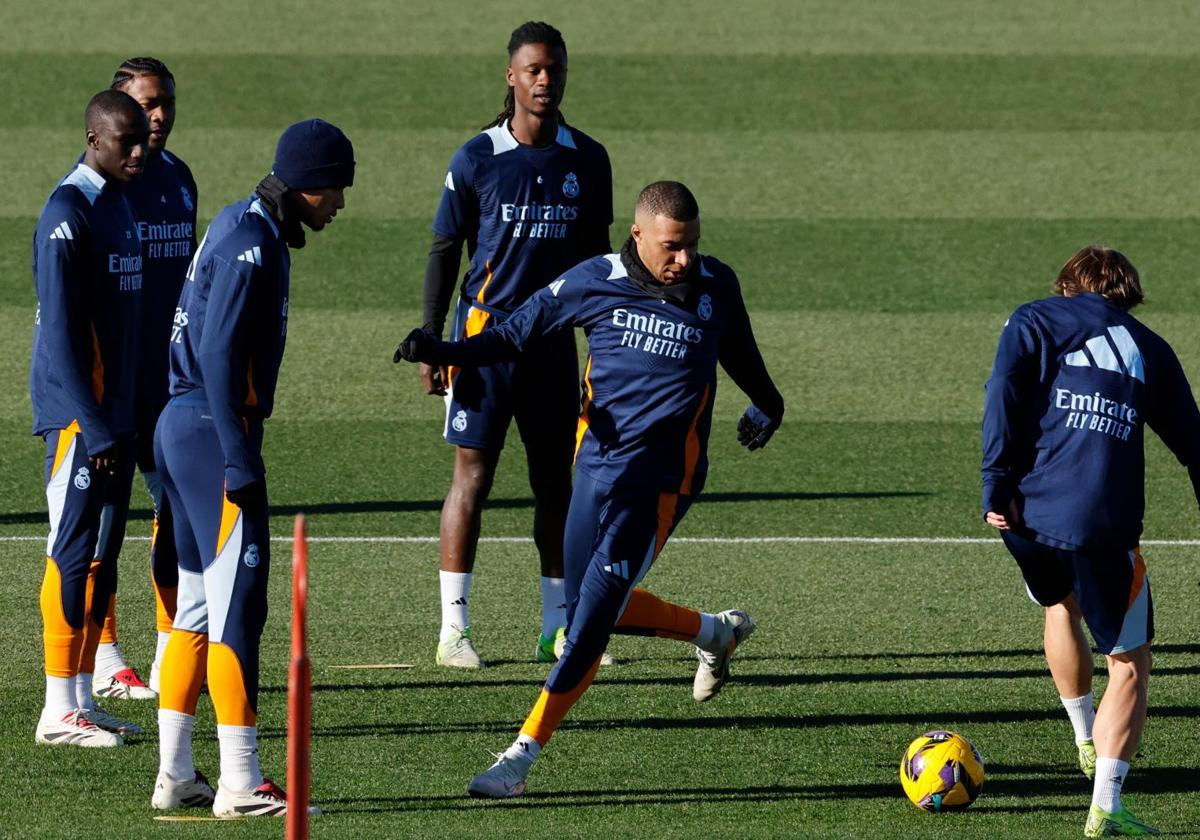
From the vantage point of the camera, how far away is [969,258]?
60.9ft

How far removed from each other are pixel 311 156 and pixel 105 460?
1403 mm

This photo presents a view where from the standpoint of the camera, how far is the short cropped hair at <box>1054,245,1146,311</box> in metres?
6.59

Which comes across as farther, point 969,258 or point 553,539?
point 969,258

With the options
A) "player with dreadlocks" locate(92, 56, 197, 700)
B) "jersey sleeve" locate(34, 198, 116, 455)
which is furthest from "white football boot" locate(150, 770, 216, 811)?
"player with dreadlocks" locate(92, 56, 197, 700)

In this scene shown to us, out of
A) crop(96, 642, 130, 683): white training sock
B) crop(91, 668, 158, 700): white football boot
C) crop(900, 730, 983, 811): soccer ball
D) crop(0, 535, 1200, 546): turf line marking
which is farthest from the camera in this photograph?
crop(0, 535, 1200, 546): turf line marking

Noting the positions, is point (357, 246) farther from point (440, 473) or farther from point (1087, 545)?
Result: point (1087, 545)

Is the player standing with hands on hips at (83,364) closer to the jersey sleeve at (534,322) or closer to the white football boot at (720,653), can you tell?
the jersey sleeve at (534,322)

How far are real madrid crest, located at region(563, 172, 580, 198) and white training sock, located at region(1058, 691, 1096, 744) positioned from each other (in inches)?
117

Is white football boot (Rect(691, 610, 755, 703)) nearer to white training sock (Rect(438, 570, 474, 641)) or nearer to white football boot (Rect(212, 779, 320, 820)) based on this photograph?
white training sock (Rect(438, 570, 474, 641))

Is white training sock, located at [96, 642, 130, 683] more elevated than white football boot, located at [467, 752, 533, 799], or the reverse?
white training sock, located at [96, 642, 130, 683]

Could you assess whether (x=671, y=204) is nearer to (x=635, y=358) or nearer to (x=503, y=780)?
(x=635, y=358)

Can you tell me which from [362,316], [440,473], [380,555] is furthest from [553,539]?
Result: [362,316]

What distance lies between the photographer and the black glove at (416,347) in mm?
6676

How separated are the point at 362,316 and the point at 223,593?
35.4 feet
